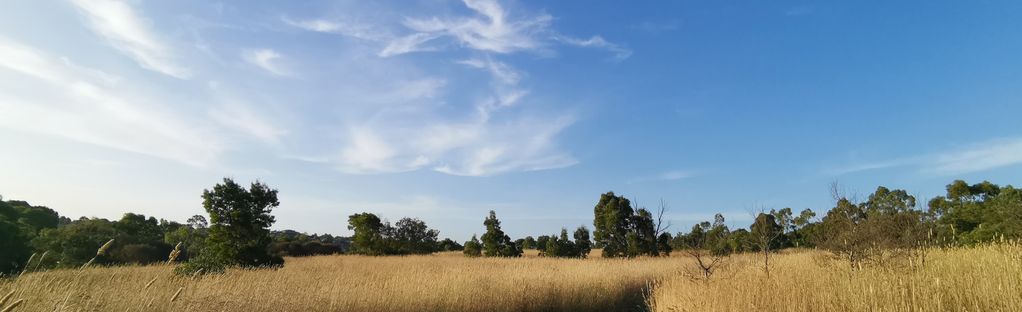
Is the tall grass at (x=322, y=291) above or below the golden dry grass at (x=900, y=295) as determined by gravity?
below

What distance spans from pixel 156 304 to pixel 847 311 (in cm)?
812

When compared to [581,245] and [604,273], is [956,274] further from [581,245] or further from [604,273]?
[581,245]

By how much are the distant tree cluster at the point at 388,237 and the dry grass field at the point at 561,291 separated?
64.2ft

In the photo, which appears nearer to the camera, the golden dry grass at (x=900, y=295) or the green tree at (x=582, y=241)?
the golden dry grass at (x=900, y=295)

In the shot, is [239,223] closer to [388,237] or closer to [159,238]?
[388,237]

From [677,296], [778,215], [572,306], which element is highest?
[778,215]

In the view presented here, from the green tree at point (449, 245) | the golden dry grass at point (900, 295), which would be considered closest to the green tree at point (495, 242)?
the green tree at point (449, 245)

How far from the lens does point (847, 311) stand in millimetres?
4832

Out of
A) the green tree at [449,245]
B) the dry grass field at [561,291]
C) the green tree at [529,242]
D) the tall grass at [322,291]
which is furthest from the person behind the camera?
the green tree at [449,245]

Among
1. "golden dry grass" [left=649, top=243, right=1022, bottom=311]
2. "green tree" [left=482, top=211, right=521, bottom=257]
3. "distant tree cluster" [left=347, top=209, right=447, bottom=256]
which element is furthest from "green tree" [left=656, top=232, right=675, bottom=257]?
"golden dry grass" [left=649, top=243, right=1022, bottom=311]

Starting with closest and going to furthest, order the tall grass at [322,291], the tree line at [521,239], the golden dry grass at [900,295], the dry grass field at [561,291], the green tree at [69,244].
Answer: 1. the golden dry grass at [900,295]
2. the dry grass field at [561,291]
3. the tall grass at [322,291]
4. the tree line at [521,239]
5. the green tree at [69,244]

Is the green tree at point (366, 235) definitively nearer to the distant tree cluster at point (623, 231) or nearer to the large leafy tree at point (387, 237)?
the large leafy tree at point (387, 237)

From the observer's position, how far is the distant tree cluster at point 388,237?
3234 centimetres

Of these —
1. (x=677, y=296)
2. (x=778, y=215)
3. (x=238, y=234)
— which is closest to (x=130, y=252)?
(x=238, y=234)
